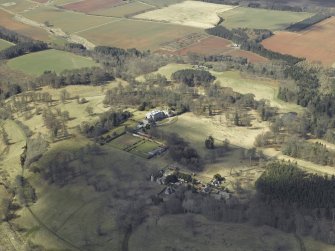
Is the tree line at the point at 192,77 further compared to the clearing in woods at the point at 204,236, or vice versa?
the tree line at the point at 192,77

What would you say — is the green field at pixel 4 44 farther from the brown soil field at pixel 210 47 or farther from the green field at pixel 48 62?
the brown soil field at pixel 210 47

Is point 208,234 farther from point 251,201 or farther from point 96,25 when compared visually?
point 96,25

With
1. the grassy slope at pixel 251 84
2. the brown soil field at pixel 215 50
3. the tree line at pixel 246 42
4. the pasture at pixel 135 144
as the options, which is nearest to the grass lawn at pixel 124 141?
the pasture at pixel 135 144

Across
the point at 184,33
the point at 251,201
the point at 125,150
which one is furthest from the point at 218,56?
the point at 251,201

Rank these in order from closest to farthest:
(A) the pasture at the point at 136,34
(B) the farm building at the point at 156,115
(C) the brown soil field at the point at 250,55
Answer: (B) the farm building at the point at 156,115 → (C) the brown soil field at the point at 250,55 → (A) the pasture at the point at 136,34

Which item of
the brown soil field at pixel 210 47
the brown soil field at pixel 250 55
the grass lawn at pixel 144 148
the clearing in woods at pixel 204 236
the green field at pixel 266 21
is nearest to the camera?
the clearing in woods at pixel 204 236

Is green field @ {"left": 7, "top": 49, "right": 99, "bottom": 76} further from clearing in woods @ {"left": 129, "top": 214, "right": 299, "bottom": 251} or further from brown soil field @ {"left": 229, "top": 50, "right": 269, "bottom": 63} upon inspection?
clearing in woods @ {"left": 129, "top": 214, "right": 299, "bottom": 251}

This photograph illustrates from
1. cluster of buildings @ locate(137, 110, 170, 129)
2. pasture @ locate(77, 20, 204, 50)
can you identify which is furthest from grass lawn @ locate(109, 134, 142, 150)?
pasture @ locate(77, 20, 204, 50)
